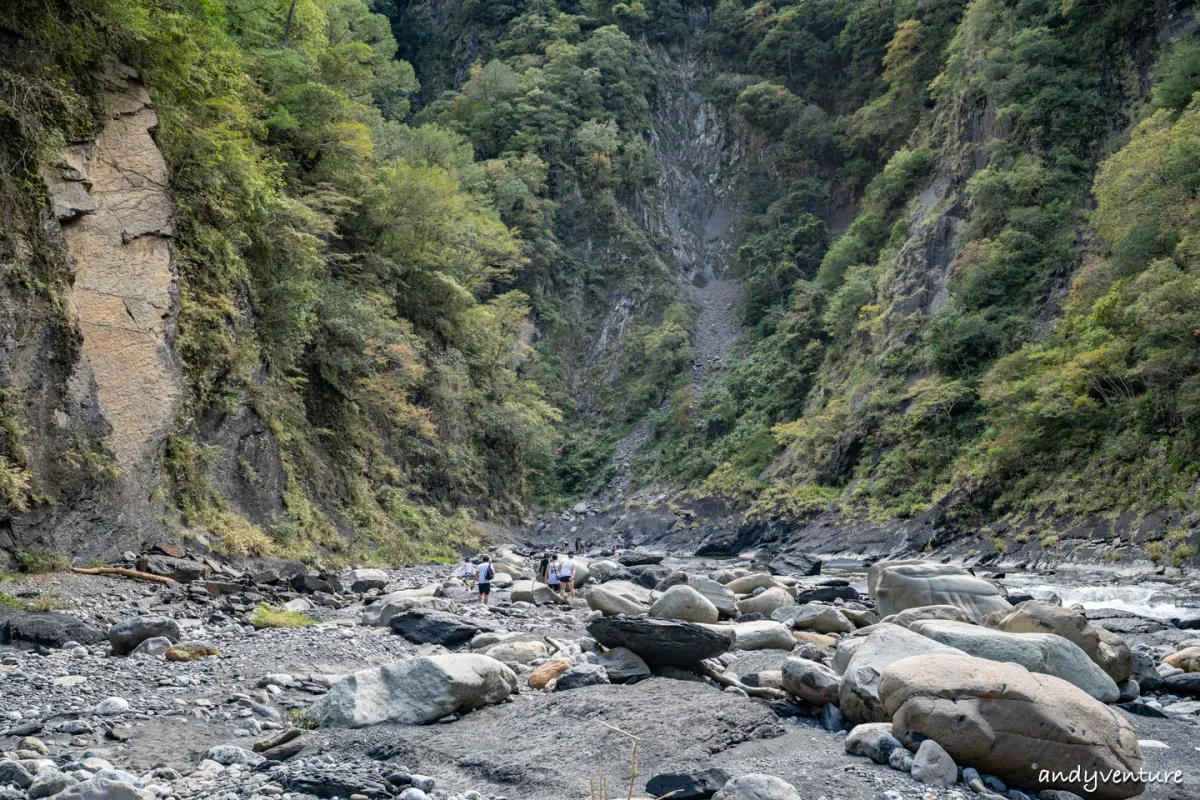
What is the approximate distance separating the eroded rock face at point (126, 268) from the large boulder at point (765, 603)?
1098cm

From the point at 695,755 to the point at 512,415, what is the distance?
34.3 m

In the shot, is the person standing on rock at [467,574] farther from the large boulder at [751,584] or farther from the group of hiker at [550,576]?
the large boulder at [751,584]

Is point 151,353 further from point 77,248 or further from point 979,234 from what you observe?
point 979,234

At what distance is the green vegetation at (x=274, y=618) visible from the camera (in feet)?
34.4

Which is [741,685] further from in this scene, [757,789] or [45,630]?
[45,630]

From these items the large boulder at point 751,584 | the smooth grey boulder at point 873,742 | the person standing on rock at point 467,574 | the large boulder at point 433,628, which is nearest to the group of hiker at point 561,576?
the person standing on rock at point 467,574

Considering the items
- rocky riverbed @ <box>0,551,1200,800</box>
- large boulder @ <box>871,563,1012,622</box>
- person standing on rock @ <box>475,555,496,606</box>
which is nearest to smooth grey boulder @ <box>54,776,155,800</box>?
rocky riverbed @ <box>0,551,1200,800</box>

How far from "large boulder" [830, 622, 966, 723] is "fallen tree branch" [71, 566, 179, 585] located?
405 inches

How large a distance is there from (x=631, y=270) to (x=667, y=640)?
60.7m

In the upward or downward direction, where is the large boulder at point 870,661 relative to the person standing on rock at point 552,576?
upward

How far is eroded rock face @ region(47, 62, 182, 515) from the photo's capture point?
44.9ft

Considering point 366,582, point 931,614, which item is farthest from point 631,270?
point 931,614

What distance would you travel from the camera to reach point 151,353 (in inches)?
573

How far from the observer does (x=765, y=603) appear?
41.8ft
